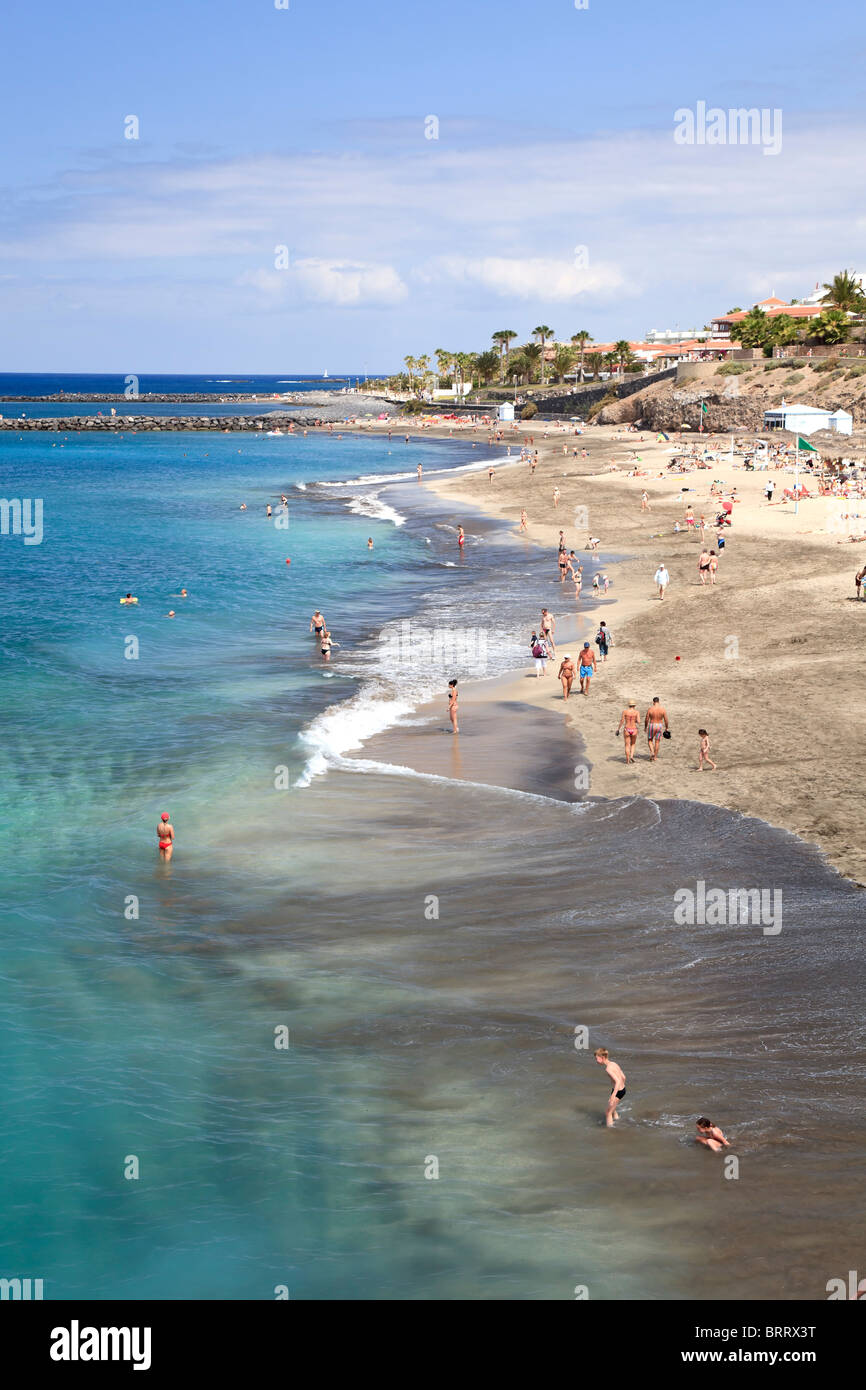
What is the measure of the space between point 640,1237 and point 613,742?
13777 millimetres

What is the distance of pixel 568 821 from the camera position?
19.2m

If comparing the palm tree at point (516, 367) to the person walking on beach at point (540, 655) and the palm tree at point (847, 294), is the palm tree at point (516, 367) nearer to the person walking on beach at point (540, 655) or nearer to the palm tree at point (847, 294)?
the palm tree at point (847, 294)

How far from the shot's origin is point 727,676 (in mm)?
26984

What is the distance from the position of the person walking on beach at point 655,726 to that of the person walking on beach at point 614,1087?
1045 cm

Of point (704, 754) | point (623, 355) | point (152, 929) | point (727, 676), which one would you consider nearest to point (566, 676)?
point (727, 676)

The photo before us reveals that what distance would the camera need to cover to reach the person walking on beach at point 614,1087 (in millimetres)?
11617

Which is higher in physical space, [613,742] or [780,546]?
[780,546]

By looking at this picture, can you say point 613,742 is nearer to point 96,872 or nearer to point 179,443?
point 96,872

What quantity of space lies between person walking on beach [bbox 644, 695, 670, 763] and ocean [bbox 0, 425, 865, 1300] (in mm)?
1604

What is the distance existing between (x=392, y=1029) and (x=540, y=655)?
54.5 ft

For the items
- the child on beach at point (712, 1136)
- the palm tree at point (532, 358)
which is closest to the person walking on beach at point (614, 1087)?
the child on beach at point (712, 1136)

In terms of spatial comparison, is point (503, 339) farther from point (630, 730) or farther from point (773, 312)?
point (630, 730)

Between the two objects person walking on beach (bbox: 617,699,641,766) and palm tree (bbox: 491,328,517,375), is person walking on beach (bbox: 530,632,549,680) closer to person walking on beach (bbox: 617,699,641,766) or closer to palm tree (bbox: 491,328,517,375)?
person walking on beach (bbox: 617,699,641,766)
